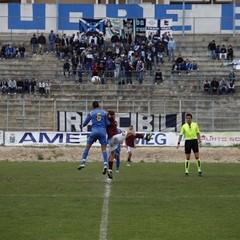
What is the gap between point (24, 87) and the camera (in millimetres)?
56156

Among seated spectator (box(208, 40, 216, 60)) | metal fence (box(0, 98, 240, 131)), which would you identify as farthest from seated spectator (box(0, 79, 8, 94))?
seated spectator (box(208, 40, 216, 60))

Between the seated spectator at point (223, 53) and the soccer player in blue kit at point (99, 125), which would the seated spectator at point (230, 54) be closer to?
the seated spectator at point (223, 53)

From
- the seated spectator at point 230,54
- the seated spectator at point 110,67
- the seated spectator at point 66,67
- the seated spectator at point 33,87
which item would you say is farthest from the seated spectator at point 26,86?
the seated spectator at point 230,54

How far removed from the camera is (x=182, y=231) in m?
15.2

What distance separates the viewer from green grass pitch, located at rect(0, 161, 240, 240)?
15078mm

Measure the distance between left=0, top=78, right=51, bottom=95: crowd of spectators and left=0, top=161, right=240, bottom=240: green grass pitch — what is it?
2756 centimetres

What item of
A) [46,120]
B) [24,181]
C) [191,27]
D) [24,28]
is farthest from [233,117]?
[24,181]

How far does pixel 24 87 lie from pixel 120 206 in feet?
125

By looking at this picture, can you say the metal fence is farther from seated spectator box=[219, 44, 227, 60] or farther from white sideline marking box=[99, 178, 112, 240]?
white sideline marking box=[99, 178, 112, 240]

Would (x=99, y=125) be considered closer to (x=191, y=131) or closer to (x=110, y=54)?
(x=191, y=131)

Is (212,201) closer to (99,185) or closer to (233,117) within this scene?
(99,185)

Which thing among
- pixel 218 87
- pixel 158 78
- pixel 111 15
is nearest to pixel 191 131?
pixel 218 87

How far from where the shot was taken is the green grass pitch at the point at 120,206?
49.5 feet

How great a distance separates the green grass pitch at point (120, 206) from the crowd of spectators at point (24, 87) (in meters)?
27.6
